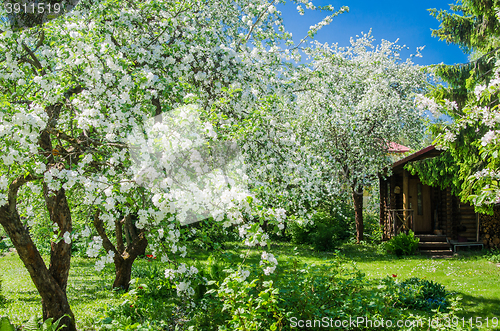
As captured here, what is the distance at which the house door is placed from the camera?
1510 cm

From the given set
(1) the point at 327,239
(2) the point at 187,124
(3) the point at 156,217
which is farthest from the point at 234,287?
(1) the point at 327,239

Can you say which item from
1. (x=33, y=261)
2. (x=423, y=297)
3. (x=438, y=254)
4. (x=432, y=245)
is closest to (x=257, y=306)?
(x=33, y=261)

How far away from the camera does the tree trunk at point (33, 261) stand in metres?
4.71

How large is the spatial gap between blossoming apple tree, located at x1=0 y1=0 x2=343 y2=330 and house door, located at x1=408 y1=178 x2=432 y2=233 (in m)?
10.9

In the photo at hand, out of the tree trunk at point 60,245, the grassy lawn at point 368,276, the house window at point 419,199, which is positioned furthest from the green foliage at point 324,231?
the tree trunk at point 60,245

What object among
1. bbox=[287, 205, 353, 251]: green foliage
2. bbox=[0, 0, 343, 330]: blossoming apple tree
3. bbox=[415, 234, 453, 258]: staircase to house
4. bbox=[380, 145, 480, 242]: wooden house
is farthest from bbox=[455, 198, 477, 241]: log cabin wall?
bbox=[0, 0, 343, 330]: blossoming apple tree

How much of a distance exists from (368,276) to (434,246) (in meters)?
5.75

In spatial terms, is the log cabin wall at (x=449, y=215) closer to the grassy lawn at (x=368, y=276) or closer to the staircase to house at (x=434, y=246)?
the staircase to house at (x=434, y=246)

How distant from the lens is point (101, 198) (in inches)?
136

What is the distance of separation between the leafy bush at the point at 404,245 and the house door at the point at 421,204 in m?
2.40

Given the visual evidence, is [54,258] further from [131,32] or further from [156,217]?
[131,32]

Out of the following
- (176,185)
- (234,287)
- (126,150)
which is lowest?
(234,287)

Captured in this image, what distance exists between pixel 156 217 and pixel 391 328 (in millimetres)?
3230

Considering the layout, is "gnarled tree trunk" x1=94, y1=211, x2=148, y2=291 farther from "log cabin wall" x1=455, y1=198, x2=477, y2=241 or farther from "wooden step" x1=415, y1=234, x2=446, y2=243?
"log cabin wall" x1=455, y1=198, x2=477, y2=241
